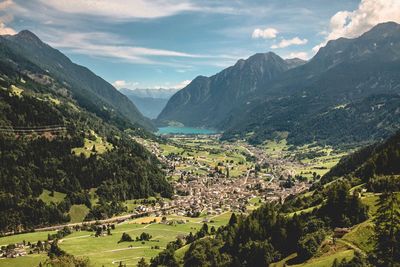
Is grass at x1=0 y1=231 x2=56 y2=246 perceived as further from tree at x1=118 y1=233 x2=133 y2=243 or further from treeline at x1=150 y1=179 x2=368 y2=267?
treeline at x1=150 y1=179 x2=368 y2=267

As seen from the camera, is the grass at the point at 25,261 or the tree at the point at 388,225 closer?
the tree at the point at 388,225

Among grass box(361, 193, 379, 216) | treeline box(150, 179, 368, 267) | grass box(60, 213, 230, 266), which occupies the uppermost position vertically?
grass box(361, 193, 379, 216)

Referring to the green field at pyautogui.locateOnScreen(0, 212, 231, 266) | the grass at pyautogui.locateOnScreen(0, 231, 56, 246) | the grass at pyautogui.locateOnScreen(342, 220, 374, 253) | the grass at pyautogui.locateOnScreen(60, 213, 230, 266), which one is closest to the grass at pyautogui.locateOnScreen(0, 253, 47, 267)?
the green field at pyautogui.locateOnScreen(0, 212, 231, 266)

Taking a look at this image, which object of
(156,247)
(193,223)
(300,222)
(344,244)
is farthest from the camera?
(193,223)

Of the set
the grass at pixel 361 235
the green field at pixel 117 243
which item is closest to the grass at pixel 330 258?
the grass at pixel 361 235

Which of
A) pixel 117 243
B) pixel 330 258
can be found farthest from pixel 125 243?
pixel 330 258

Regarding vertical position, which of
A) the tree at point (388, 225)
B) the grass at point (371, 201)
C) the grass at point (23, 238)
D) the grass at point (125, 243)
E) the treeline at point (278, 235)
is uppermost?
the tree at point (388, 225)

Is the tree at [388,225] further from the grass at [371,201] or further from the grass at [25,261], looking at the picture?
the grass at [25,261]

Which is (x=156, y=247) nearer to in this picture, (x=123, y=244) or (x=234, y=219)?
(x=123, y=244)

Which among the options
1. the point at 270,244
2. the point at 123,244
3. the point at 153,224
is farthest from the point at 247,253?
the point at 153,224

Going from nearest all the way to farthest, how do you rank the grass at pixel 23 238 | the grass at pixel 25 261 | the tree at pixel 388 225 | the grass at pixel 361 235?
the tree at pixel 388 225, the grass at pixel 361 235, the grass at pixel 25 261, the grass at pixel 23 238

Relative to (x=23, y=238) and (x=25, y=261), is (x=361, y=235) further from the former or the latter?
(x=23, y=238)
